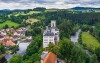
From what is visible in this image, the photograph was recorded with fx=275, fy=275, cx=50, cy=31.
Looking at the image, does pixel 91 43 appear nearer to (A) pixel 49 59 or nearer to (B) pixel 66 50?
(B) pixel 66 50

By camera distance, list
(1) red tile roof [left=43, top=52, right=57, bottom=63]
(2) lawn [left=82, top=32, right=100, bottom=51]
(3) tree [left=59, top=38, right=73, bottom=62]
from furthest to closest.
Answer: (2) lawn [left=82, top=32, right=100, bottom=51] < (3) tree [left=59, top=38, right=73, bottom=62] < (1) red tile roof [left=43, top=52, right=57, bottom=63]

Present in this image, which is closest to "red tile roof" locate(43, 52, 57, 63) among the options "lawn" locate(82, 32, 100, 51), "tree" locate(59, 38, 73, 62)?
"tree" locate(59, 38, 73, 62)

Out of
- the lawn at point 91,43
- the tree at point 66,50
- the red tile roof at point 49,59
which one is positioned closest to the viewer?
the red tile roof at point 49,59

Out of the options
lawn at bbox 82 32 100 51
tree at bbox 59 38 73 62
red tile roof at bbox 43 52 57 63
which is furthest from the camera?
lawn at bbox 82 32 100 51

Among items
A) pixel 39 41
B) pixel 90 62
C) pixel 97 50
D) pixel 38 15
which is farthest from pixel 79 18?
pixel 90 62

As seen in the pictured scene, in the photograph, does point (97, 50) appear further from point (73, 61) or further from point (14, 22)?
point (14, 22)

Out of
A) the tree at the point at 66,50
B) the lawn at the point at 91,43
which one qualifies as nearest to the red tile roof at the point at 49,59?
the tree at the point at 66,50

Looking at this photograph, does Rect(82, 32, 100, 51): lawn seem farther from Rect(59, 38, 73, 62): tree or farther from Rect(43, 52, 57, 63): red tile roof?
Rect(43, 52, 57, 63): red tile roof

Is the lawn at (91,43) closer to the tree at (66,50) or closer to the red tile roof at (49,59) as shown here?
the tree at (66,50)

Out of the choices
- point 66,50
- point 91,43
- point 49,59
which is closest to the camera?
point 49,59

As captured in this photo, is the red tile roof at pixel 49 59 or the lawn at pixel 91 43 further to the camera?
the lawn at pixel 91 43

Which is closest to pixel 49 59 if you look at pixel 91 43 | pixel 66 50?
pixel 66 50

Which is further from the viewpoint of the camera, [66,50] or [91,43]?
[91,43]
